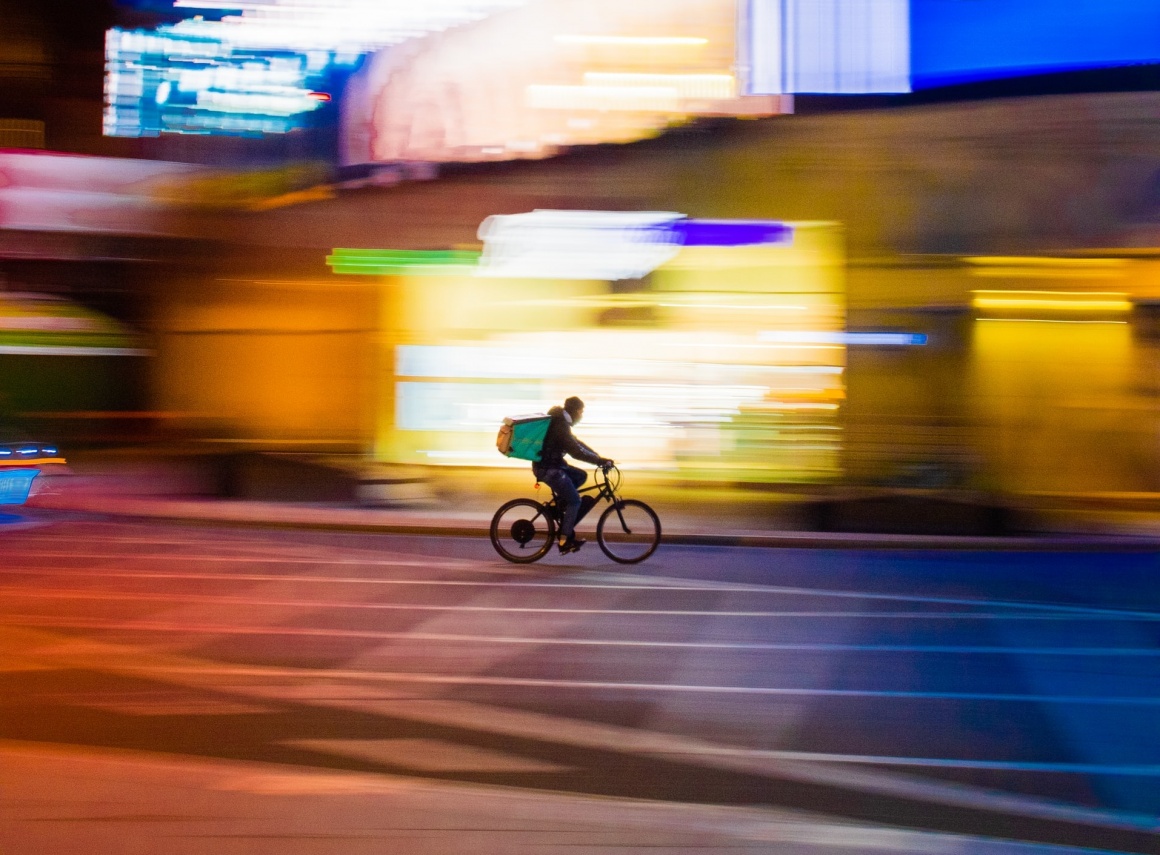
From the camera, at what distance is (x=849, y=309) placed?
16.5 metres

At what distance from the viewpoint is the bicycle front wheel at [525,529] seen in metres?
12.1

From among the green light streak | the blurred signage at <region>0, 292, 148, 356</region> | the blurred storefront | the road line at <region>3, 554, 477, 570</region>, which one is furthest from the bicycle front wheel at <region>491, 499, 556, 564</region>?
the blurred signage at <region>0, 292, 148, 356</region>

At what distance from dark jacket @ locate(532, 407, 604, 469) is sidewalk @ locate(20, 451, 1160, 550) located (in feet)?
4.24

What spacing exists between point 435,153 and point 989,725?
13.8 m

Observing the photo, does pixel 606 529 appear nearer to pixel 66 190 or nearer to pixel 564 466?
pixel 564 466

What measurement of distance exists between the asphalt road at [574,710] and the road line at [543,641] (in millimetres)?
38

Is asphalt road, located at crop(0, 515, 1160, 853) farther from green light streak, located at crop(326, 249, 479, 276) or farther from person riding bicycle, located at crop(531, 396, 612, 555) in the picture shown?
green light streak, located at crop(326, 249, 479, 276)

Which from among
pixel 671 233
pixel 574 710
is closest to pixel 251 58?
pixel 671 233

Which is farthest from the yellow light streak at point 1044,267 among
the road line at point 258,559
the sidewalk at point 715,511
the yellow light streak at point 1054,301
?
the road line at point 258,559

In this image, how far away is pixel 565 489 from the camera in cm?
1181

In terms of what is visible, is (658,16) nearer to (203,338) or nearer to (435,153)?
(435,153)

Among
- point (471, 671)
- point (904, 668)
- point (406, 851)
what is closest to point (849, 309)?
point (904, 668)

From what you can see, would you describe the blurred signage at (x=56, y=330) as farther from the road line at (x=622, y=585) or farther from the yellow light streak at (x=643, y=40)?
the road line at (x=622, y=585)

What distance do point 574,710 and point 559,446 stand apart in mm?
5443
